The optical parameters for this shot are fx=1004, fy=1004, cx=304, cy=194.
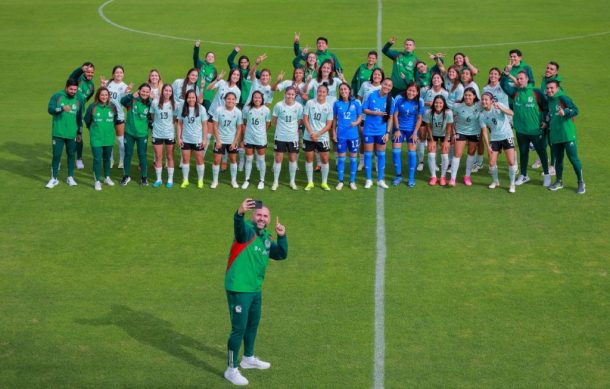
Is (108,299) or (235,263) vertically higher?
(235,263)

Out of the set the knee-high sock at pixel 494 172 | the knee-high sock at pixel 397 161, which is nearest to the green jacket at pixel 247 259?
the knee-high sock at pixel 397 161

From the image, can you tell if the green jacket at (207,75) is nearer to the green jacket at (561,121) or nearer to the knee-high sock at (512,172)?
the knee-high sock at (512,172)

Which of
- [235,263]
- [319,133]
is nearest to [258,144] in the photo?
[319,133]

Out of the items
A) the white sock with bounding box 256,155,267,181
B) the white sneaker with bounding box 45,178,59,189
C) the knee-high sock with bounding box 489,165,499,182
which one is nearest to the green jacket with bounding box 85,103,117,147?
the white sneaker with bounding box 45,178,59,189

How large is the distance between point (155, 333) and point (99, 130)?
7326 millimetres

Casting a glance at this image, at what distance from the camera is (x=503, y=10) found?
3841 centimetres

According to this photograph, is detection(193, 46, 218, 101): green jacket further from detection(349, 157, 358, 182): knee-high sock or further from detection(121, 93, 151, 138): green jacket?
detection(349, 157, 358, 182): knee-high sock

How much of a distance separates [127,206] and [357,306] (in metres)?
6.32

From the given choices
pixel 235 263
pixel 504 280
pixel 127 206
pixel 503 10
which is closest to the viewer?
pixel 235 263

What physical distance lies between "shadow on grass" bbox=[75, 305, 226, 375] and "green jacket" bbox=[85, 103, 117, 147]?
6.20m

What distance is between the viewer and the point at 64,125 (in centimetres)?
2047

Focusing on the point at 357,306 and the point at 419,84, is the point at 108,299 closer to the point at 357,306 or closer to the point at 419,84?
the point at 357,306

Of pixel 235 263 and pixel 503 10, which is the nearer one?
pixel 235 263

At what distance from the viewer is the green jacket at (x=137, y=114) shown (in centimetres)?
2033
